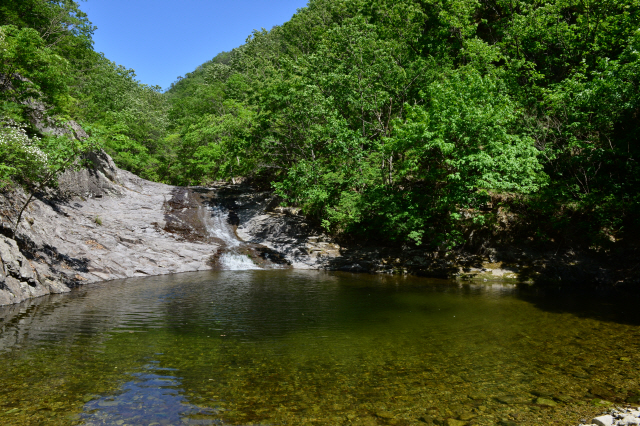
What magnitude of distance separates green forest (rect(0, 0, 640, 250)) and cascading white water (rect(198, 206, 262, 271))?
5251mm

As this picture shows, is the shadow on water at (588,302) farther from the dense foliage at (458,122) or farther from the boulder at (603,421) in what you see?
the boulder at (603,421)

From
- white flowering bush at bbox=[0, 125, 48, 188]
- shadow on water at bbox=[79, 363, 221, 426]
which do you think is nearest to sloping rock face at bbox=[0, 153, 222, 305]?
white flowering bush at bbox=[0, 125, 48, 188]

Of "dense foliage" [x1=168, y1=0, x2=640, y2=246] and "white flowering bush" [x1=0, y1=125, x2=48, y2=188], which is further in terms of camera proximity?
"dense foliage" [x1=168, y1=0, x2=640, y2=246]

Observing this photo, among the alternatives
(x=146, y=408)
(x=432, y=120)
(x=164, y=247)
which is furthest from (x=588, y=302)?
(x=164, y=247)

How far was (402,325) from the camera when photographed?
1077 centimetres

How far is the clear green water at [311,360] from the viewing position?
5.63 metres

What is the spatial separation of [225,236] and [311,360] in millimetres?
20534

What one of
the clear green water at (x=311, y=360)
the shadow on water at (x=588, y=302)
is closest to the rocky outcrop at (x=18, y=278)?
the clear green water at (x=311, y=360)

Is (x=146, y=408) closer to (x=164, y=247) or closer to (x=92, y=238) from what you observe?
(x=92, y=238)

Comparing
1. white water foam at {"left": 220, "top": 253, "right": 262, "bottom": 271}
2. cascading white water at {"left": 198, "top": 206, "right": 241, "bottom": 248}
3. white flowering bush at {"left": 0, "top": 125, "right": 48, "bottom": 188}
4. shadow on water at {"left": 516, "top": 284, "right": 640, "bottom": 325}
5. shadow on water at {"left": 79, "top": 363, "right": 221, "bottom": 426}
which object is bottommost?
shadow on water at {"left": 79, "top": 363, "right": 221, "bottom": 426}

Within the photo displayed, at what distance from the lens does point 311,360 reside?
783 cm

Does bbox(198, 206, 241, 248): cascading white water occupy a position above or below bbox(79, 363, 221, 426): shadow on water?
above

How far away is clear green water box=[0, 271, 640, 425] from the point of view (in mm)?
5629

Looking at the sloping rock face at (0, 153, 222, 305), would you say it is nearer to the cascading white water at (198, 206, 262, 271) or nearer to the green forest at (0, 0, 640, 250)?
the cascading white water at (198, 206, 262, 271)
